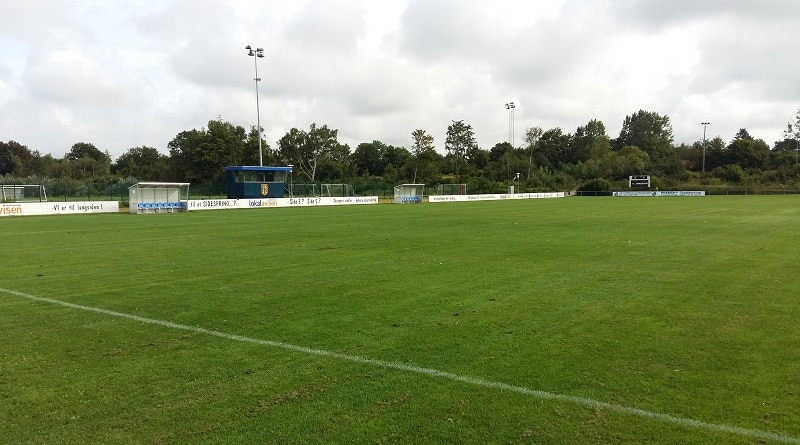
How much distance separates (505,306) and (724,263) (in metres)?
6.46

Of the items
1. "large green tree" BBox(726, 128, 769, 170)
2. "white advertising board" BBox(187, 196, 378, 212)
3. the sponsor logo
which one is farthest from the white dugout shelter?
"large green tree" BBox(726, 128, 769, 170)

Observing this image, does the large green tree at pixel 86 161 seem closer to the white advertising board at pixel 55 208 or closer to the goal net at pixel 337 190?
the goal net at pixel 337 190

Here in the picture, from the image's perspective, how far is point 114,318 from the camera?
723 cm

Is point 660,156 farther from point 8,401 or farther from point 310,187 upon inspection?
point 8,401

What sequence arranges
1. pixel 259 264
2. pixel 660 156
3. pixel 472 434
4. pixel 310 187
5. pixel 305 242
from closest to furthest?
1. pixel 472 434
2. pixel 259 264
3. pixel 305 242
4. pixel 310 187
5. pixel 660 156

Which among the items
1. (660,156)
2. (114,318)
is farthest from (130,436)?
(660,156)

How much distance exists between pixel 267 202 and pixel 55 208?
16285 millimetres

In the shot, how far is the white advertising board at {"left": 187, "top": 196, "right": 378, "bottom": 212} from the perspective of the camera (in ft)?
135

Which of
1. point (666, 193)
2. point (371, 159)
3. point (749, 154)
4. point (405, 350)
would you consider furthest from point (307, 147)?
point (405, 350)

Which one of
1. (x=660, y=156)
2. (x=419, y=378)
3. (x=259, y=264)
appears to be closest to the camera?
(x=419, y=378)

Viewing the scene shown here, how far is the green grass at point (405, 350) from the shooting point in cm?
400

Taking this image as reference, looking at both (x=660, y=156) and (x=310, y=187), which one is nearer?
(x=310, y=187)

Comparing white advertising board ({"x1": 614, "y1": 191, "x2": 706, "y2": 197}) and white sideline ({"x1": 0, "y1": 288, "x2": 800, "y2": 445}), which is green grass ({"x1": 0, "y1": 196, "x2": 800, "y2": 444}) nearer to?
white sideline ({"x1": 0, "y1": 288, "x2": 800, "y2": 445})

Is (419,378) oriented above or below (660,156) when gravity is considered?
below
